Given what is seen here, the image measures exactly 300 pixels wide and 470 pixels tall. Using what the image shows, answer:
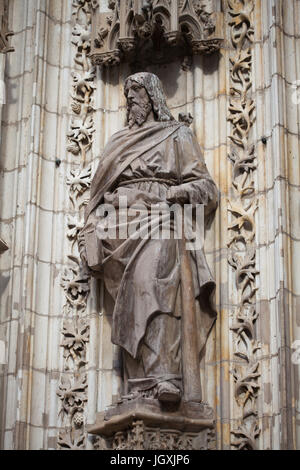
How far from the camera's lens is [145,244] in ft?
35.3

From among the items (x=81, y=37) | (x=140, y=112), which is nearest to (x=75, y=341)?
(x=140, y=112)

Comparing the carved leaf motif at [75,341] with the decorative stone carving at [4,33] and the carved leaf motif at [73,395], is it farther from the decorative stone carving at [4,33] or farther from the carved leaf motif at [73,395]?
the decorative stone carving at [4,33]

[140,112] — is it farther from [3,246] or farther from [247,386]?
[247,386]

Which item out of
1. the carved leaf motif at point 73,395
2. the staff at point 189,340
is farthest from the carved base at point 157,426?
the carved leaf motif at point 73,395

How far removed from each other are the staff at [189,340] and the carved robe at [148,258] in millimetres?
48

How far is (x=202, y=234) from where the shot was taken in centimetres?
1113

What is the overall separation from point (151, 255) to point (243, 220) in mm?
960

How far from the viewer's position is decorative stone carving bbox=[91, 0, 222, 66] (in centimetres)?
1171

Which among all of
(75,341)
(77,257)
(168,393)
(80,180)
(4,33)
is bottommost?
(168,393)

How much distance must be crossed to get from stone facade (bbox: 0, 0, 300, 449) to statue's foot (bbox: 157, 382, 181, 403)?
20.2 inches

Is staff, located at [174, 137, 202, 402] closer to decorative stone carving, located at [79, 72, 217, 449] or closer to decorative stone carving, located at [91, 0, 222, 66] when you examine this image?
decorative stone carving, located at [79, 72, 217, 449]

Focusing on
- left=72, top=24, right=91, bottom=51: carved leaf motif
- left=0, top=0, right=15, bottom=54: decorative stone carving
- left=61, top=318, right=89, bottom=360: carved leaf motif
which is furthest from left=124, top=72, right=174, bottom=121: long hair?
left=61, top=318, right=89, bottom=360: carved leaf motif

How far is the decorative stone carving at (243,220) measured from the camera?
10.7 metres

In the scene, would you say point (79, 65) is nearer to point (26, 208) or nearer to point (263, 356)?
point (26, 208)
